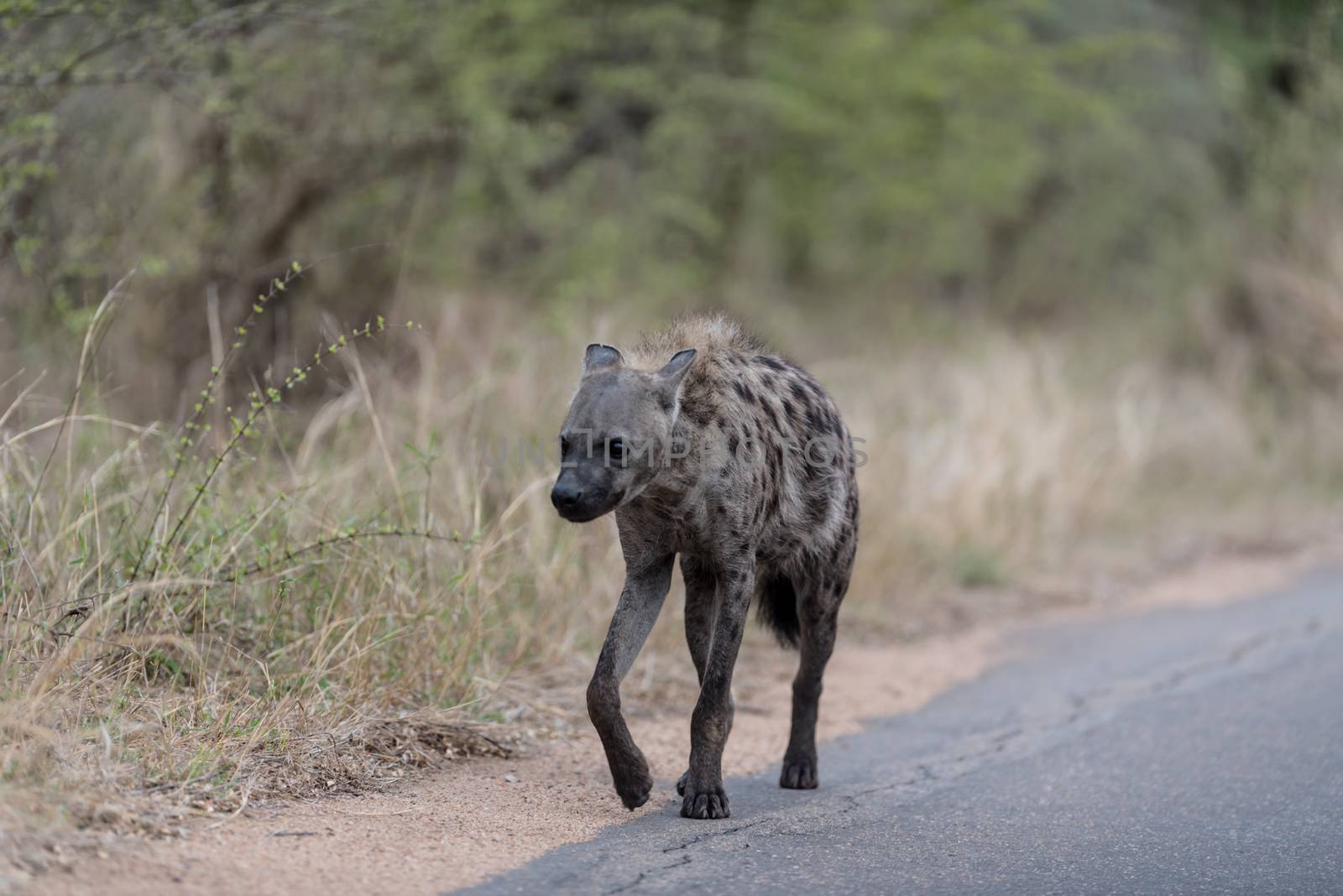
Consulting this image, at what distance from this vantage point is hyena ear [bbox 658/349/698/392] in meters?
4.71

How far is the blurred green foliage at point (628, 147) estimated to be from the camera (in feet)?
26.9

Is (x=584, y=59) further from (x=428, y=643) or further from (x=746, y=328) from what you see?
(x=428, y=643)

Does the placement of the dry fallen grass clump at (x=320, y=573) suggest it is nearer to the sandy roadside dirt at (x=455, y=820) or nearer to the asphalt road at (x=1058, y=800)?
the sandy roadside dirt at (x=455, y=820)

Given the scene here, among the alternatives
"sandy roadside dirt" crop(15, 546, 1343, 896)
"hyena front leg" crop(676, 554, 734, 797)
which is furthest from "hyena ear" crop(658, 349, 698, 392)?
"sandy roadside dirt" crop(15, 546, 1343, 896)

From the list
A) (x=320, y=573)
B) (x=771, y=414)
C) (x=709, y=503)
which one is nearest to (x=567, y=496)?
(x=709, y=503)

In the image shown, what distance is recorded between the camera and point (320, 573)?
550cm

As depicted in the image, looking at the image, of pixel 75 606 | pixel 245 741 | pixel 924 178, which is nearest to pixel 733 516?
pixel 245 741

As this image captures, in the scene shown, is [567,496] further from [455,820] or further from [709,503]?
[455,820]

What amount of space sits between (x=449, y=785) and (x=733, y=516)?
135cm

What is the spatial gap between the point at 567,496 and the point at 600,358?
27.6 inches

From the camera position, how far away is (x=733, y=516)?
4801mm

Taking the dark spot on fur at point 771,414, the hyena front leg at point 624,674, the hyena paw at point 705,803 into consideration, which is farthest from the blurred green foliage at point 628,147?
the hyena paw at point 705,803

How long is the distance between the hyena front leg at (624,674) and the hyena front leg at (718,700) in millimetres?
172

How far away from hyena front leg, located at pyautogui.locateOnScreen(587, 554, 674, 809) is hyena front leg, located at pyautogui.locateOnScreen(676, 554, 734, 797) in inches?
8.3
